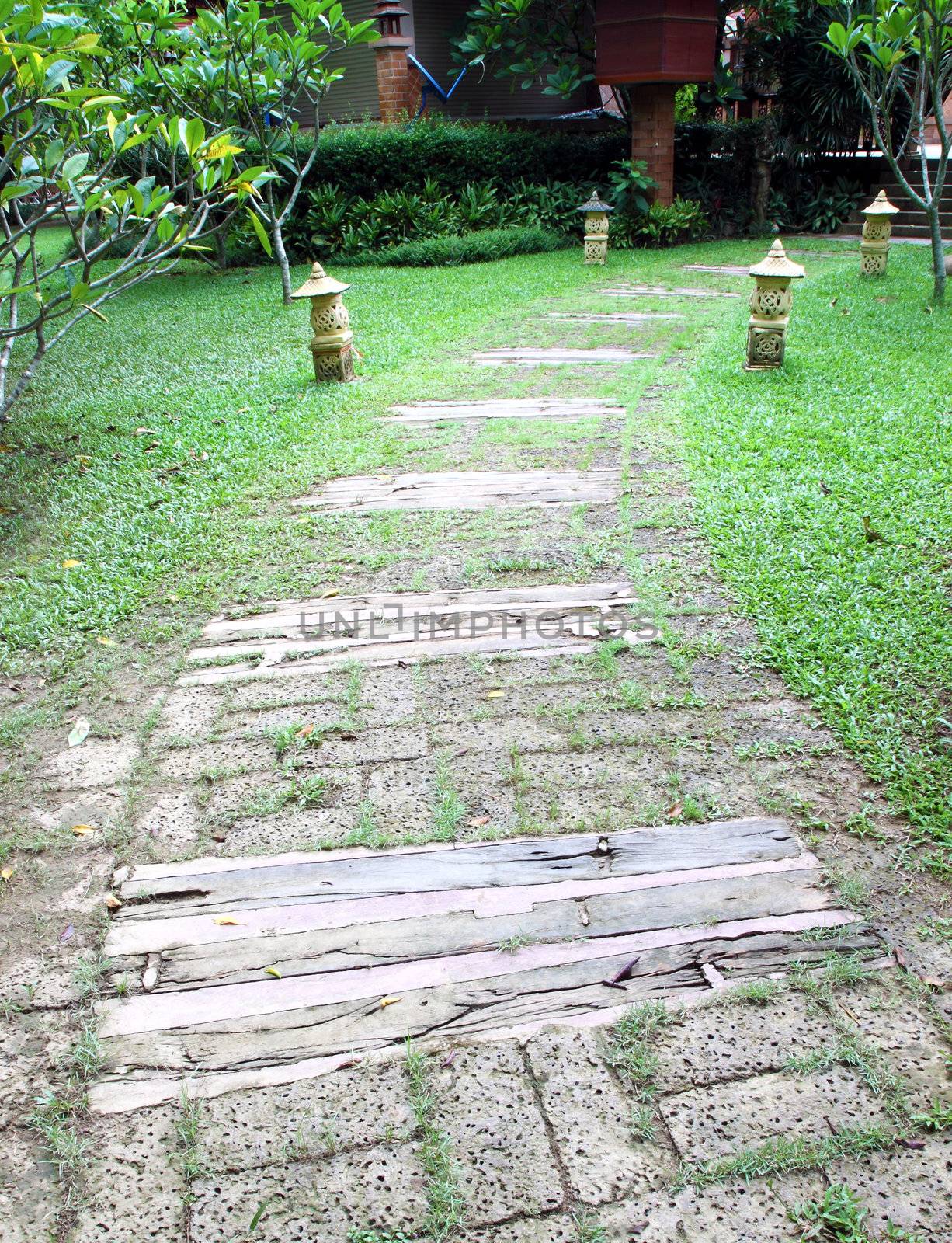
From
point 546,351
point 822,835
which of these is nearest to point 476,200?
point 546,351

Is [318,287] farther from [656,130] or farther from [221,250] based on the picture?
[656,130]

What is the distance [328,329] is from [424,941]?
551 centimetres

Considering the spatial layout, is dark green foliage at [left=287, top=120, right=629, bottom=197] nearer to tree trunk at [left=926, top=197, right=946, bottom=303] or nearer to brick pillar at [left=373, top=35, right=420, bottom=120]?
brick pillar at [left=373, top=35, right=420, bottom=120]

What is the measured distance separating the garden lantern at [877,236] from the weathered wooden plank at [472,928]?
9.17 metres

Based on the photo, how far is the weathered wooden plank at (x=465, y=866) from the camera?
2.41 meters

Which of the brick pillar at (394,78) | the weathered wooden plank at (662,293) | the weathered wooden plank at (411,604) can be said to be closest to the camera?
the weathered wooden plank at (411,604)

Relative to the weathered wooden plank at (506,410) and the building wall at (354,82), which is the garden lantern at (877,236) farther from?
the building wall at (354,82)

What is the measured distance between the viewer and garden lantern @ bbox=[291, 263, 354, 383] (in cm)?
663

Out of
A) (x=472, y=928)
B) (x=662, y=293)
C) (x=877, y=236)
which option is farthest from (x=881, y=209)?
(x=472, y=928)

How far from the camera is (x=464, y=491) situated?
5004mm

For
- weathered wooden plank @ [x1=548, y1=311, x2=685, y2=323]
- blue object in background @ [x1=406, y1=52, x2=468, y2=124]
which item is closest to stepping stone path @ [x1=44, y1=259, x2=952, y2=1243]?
weathered wooden plank @ [x1=548, y1=311, x2=685, y2=323]

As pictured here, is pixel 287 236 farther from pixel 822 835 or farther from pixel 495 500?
pixel 822 835

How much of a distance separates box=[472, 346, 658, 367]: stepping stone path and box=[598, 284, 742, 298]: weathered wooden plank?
2.61 meters

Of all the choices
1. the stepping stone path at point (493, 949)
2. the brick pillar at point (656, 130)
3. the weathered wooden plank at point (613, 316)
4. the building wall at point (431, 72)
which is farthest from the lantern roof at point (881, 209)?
the building wall at point (431, 72)
